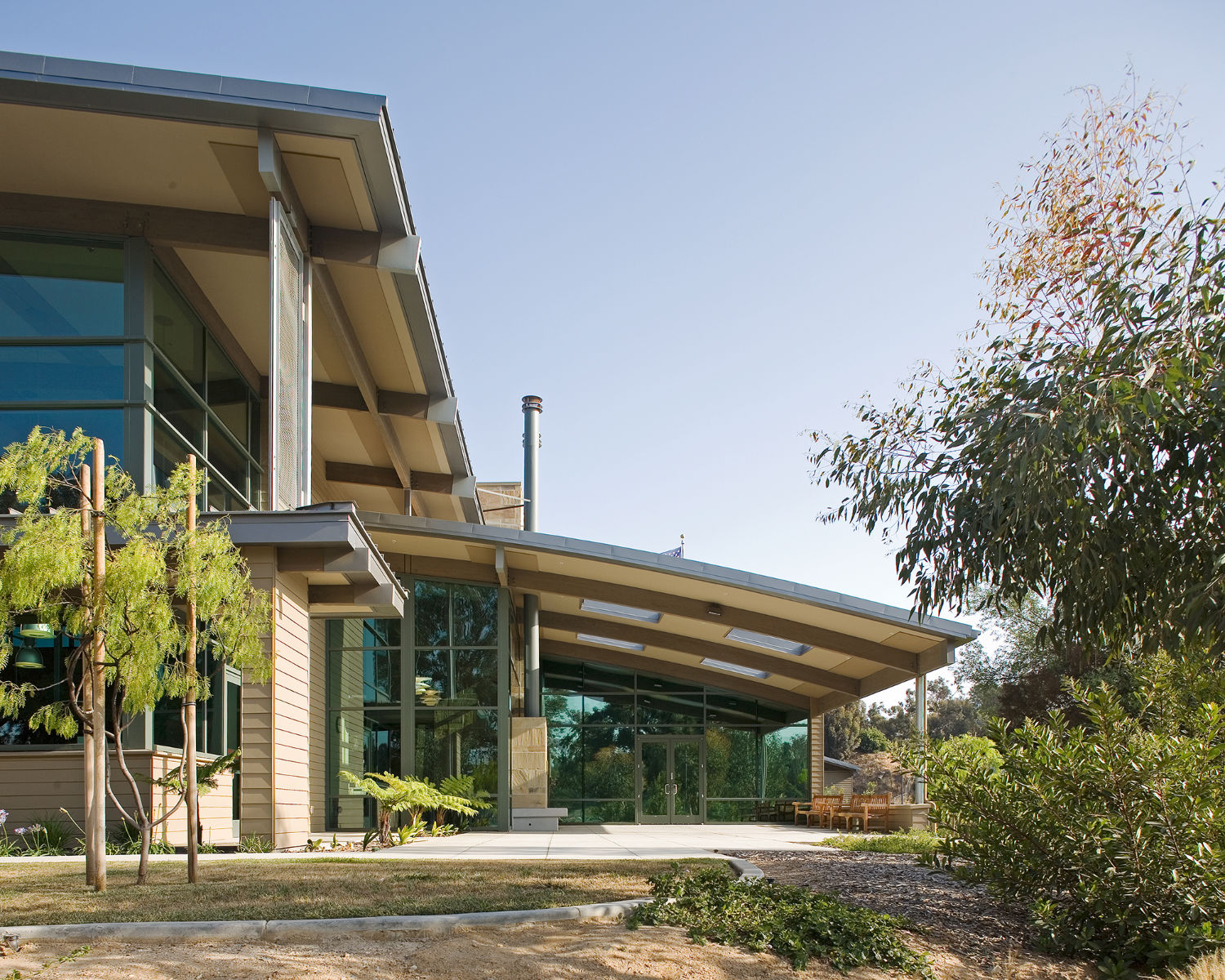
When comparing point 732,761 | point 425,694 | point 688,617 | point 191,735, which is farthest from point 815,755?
point 191,735

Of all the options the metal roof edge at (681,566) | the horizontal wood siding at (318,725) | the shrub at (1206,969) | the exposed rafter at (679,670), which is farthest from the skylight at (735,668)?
the shrub at (1206,969)

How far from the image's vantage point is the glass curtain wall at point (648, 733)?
26.2 meters

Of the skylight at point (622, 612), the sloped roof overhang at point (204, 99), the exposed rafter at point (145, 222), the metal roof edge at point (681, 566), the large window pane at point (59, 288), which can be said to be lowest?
the skylight at point (622, 612)

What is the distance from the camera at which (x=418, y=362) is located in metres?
16.6

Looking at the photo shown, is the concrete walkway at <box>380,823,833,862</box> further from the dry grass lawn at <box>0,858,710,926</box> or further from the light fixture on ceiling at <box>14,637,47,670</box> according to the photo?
the light fixture on ceiling at <box>14,637,47,670</box>

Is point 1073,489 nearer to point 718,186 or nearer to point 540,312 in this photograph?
point 718,186

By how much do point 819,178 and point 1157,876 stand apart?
8881 mm

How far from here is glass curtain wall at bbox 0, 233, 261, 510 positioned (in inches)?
448

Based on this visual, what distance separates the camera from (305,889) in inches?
281

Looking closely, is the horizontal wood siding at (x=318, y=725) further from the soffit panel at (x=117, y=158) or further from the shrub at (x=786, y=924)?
the shrub at (x=786, y=924)

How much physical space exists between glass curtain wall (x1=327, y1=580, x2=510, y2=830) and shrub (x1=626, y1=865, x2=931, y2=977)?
1328 cm

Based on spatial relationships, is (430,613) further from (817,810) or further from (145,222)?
(145,222)

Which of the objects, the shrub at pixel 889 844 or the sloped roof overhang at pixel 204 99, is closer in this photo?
the sloped roof overhang at pixel 204 99

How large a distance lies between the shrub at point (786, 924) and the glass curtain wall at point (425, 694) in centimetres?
1328
